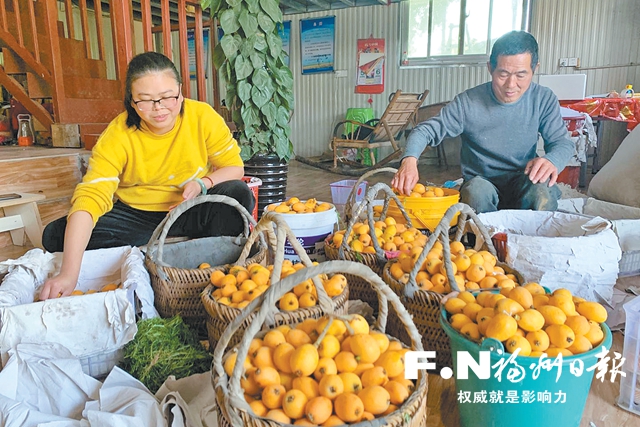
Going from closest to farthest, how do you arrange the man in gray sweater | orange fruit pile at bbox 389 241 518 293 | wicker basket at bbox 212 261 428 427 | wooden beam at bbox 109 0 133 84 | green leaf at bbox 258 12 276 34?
wicker basket at bbox 212 261 428 427 < orange fruit pile at bbox 389 241 518 293 < the man in gray sweater < wooden beam at bbox 109 0 133 84 < green leaf at bbox 258 12 276 34

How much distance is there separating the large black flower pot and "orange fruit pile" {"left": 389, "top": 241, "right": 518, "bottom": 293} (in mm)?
2085

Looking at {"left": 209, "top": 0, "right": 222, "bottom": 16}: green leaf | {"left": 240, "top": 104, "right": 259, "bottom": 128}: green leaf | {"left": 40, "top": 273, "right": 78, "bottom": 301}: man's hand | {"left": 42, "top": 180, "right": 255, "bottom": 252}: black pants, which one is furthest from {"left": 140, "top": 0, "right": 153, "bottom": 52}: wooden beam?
{"left": 40, "top": 273, "right": 78, "bottom": 301}: man's hand

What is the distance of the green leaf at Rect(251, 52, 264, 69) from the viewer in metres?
3.23

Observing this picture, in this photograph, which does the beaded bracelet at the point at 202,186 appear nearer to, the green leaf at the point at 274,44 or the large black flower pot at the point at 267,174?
the large black flower pot at the point at 267,174

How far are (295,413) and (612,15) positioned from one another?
21.6ft

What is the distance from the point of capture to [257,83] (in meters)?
3.26

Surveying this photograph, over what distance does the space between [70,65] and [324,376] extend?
4.04 meters

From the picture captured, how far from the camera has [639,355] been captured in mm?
1126

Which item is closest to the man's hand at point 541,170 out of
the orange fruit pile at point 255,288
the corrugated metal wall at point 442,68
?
the orange fruit pile at point 255,288

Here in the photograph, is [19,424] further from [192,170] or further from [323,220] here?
[323,220]

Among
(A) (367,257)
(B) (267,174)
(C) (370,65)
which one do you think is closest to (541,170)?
(A) (367,257)

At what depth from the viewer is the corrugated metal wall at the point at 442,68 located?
563 centimetres

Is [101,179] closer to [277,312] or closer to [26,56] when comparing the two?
[277,312]

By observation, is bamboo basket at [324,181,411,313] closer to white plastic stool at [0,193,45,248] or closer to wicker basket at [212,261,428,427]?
wicker basket at [212,261,428,427]
